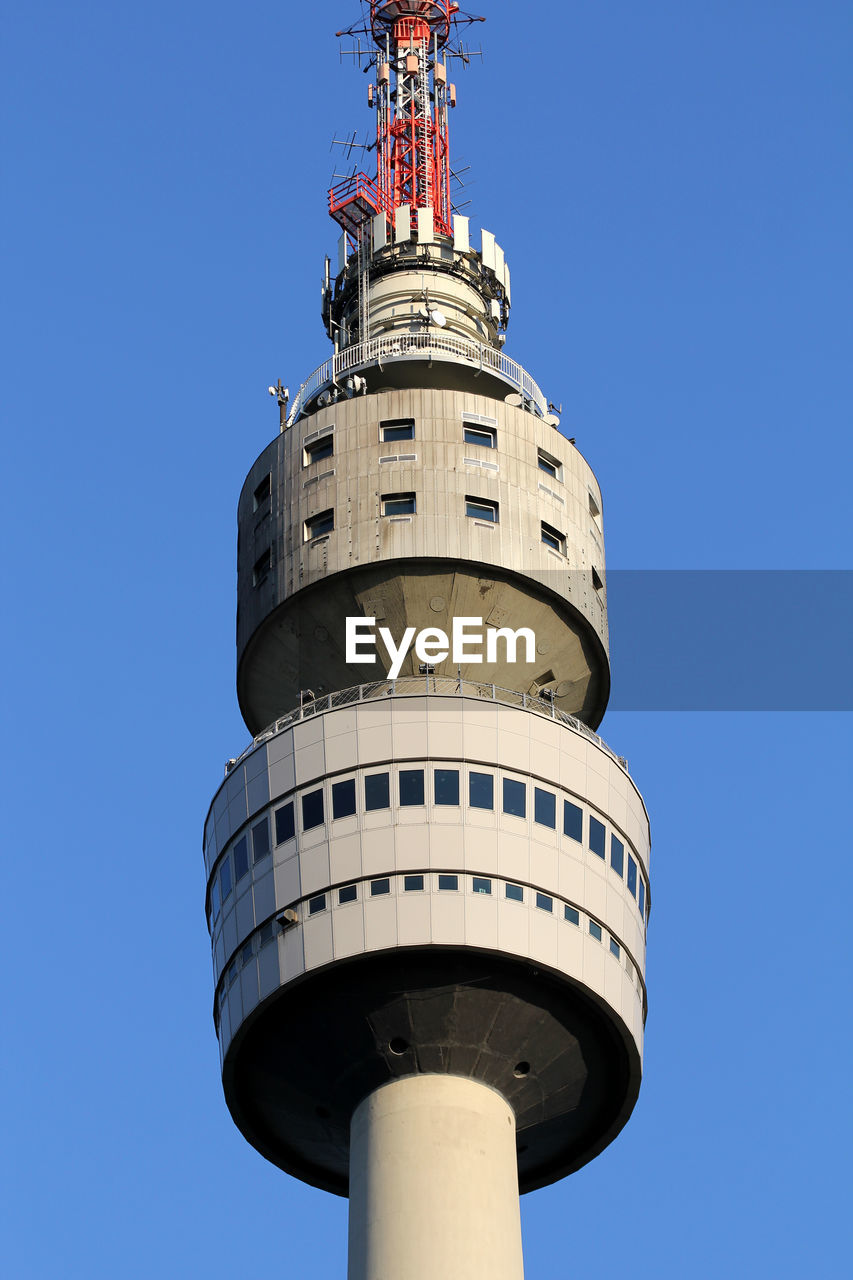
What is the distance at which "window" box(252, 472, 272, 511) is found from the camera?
64000mm

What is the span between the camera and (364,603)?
59000mm

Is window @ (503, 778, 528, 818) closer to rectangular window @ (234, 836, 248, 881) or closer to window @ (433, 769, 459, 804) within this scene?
window @ (433, 769, 459, 804)

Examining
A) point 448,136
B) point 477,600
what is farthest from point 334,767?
point 448,136

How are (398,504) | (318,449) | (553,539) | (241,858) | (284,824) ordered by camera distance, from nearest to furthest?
(284,824) → (241,858) → (398,504) → (553,539) → (318,449)

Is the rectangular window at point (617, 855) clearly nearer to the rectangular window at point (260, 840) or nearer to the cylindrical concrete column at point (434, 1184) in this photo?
the cylindrical concrete column at point (434, 1184)

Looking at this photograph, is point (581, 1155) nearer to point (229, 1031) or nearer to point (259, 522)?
point (229, 1031)

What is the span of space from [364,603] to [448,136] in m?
26.6

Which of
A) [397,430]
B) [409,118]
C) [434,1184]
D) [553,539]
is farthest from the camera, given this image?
[409,118]

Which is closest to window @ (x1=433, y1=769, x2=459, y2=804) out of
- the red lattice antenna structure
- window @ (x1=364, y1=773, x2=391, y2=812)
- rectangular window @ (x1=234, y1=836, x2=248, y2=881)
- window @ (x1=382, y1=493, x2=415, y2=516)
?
window @ (x1=364, y1=773, x2=391, y2=812)

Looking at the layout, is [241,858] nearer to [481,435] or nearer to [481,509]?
[481,509]

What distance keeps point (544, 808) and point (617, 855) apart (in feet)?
9.09

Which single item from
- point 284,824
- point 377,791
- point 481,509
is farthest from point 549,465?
point 284,824

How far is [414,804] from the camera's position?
54.2 metres

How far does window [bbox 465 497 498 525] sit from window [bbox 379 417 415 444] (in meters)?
2.84
